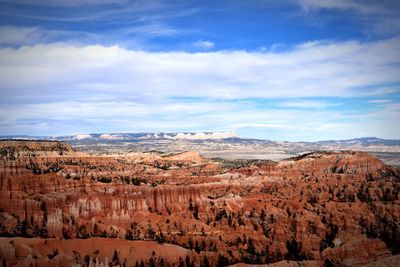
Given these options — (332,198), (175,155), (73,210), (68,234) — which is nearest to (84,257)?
(68,234)

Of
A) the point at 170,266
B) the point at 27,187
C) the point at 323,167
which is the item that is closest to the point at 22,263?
the point at 170,266

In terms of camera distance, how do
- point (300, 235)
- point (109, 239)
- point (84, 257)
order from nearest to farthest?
point (84, 257) < point (109, 239) < point (300, 235)

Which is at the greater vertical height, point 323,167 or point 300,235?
point 323,167

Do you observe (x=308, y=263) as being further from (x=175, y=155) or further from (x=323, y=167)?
(x=175, y=155)

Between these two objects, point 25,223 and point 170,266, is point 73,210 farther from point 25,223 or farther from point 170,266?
point 170,266

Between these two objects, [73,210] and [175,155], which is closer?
[73,210]

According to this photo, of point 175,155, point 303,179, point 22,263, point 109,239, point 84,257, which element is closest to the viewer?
point 22,263
